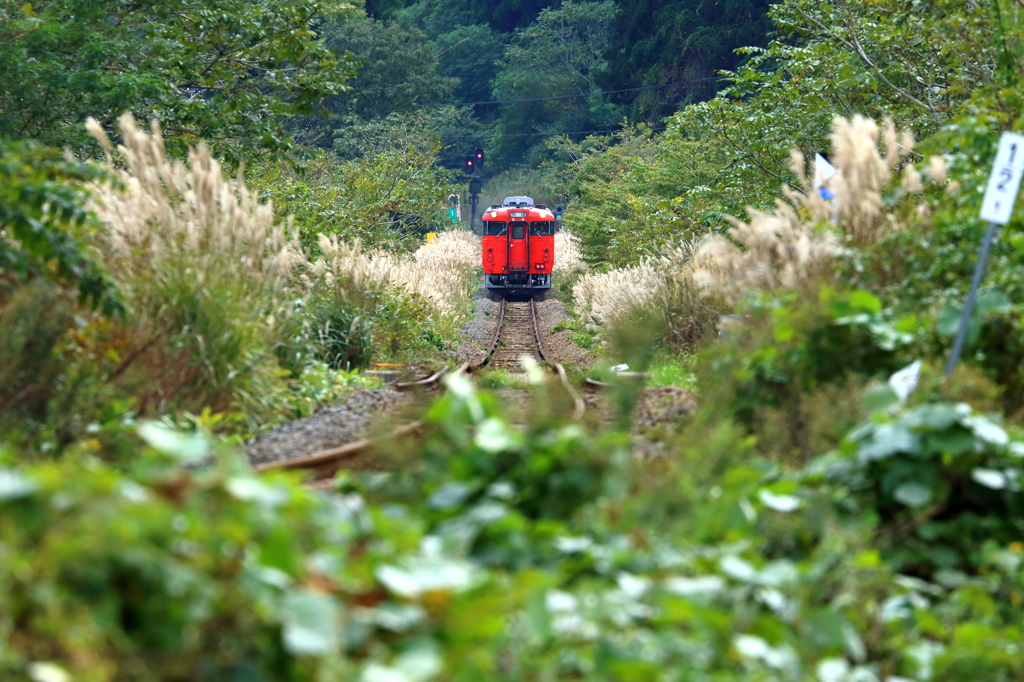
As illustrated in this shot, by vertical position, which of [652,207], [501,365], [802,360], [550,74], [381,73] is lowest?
[501,365]

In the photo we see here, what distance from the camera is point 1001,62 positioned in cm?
1004

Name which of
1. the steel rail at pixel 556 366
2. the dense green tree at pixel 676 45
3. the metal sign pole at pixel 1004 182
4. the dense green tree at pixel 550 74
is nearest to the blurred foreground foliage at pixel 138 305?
the steel rail at pixel 556 366

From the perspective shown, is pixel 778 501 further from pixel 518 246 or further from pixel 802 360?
pixel 518 246

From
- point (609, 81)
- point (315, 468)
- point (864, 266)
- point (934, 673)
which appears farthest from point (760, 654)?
point (609, 81)

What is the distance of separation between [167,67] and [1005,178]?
44.0 ft

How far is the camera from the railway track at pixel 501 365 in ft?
20.8

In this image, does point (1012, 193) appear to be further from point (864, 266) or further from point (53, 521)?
point (53, 521)

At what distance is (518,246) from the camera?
31.5 m

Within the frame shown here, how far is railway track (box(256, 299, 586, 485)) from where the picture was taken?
635cm

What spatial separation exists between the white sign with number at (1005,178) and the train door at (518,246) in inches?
1003

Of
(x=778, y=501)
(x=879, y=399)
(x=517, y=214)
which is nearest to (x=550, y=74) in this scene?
(x=517, y=214)

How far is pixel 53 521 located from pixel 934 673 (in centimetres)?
279

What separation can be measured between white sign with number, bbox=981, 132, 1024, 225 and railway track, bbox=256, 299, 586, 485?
2.60m

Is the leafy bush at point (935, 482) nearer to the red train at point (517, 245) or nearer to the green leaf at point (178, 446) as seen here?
the green leaf at point (178, 446)
